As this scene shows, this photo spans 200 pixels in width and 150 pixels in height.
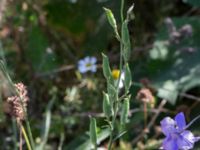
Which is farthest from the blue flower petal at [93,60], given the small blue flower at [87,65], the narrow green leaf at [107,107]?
the narrow green leaf at [107,107]

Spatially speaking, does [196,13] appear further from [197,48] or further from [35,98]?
[35,98]

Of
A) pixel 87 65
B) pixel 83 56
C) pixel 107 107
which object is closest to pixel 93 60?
pixel 87 65

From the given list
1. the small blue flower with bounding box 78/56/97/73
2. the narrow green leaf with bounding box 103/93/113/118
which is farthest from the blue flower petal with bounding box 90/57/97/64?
the narrow green leaf with bounding box 103/93/113/118

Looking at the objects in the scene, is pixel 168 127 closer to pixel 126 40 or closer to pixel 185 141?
pixel 185 141

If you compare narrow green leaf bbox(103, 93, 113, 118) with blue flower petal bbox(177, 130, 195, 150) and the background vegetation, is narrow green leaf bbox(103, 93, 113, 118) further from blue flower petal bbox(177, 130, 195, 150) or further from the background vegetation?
the background vegetation

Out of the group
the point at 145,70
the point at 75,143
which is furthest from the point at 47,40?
the point at 75,143
